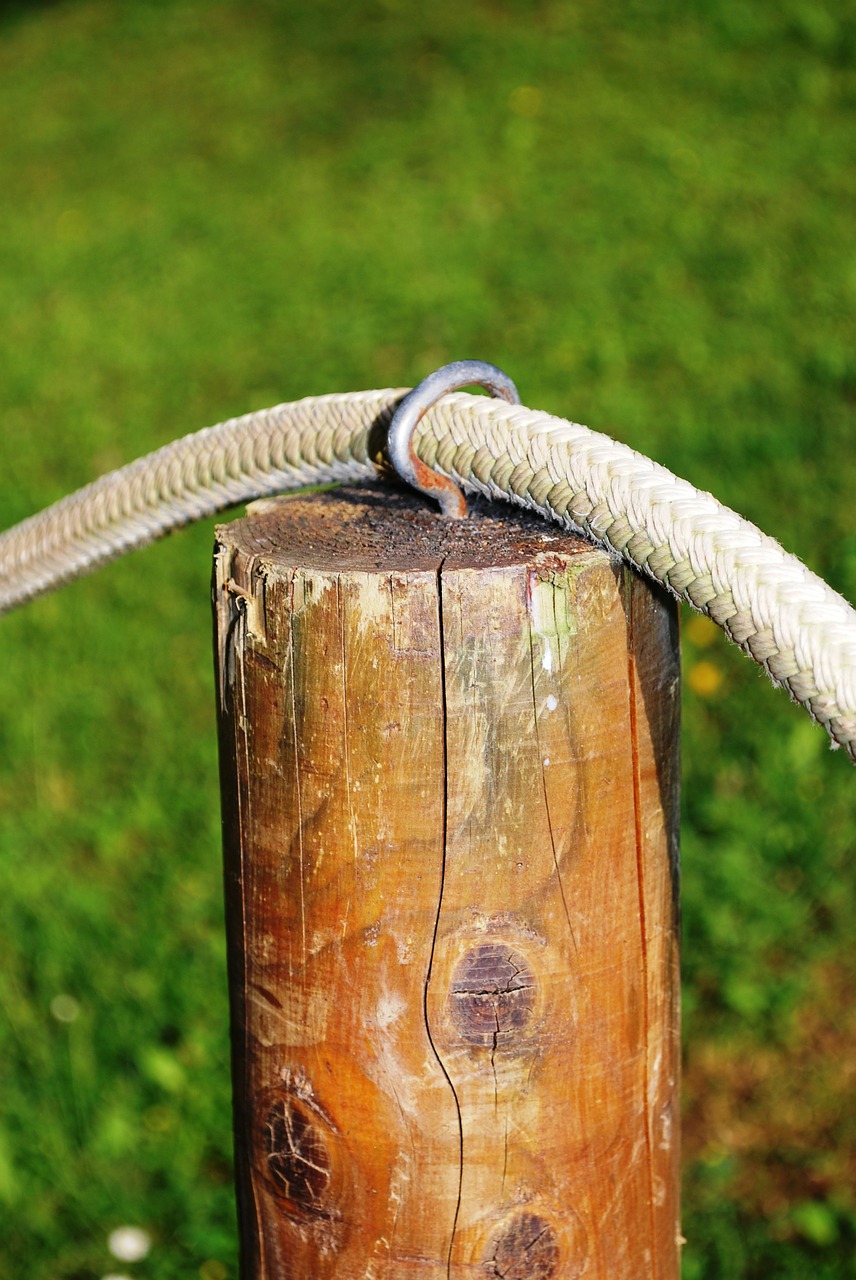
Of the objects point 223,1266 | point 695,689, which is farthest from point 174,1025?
point 695,689

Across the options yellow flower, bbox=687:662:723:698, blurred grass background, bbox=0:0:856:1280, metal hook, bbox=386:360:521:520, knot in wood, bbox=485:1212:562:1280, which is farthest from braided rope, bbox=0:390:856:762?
yellow flower, bbox=687:662:723:698

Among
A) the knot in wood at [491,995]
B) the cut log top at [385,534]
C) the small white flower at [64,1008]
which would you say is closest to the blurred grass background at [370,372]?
the small white flower at [64,1008]

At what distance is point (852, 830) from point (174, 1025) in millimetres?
1718

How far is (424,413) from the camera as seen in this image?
1302 mm

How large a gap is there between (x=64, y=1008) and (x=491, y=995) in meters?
2.10

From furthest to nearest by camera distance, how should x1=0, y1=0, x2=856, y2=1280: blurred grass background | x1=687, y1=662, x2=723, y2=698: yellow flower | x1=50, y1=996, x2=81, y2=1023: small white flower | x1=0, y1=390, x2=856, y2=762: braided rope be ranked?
x1=687, y1=662, x2=723, y2=698: yellow flower → x1=50, y1=996, x2=81, y2=1023: small white flower → x1=0, y1=0, x2=856, y2=1280: blurred grass background → x1=0, y1=390, x2=856, y2=762: braided rope

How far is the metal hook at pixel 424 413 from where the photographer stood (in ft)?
4.13

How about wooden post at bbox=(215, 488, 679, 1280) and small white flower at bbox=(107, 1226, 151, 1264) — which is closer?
wooden post at bbox=(215, 488, 679, 1280)

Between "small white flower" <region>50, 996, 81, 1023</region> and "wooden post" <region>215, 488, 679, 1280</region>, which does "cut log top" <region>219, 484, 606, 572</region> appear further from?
"small white flower" <region>50, 996, 81, 1023</region>

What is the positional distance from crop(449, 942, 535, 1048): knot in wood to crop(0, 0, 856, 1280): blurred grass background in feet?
5.02

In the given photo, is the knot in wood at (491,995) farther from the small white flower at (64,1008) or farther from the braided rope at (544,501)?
the small white flower at (64,1008)

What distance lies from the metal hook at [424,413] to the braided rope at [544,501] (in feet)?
0.09

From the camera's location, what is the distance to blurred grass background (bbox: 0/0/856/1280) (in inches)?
107

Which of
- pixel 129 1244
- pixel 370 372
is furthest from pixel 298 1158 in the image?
pixel 370 372
